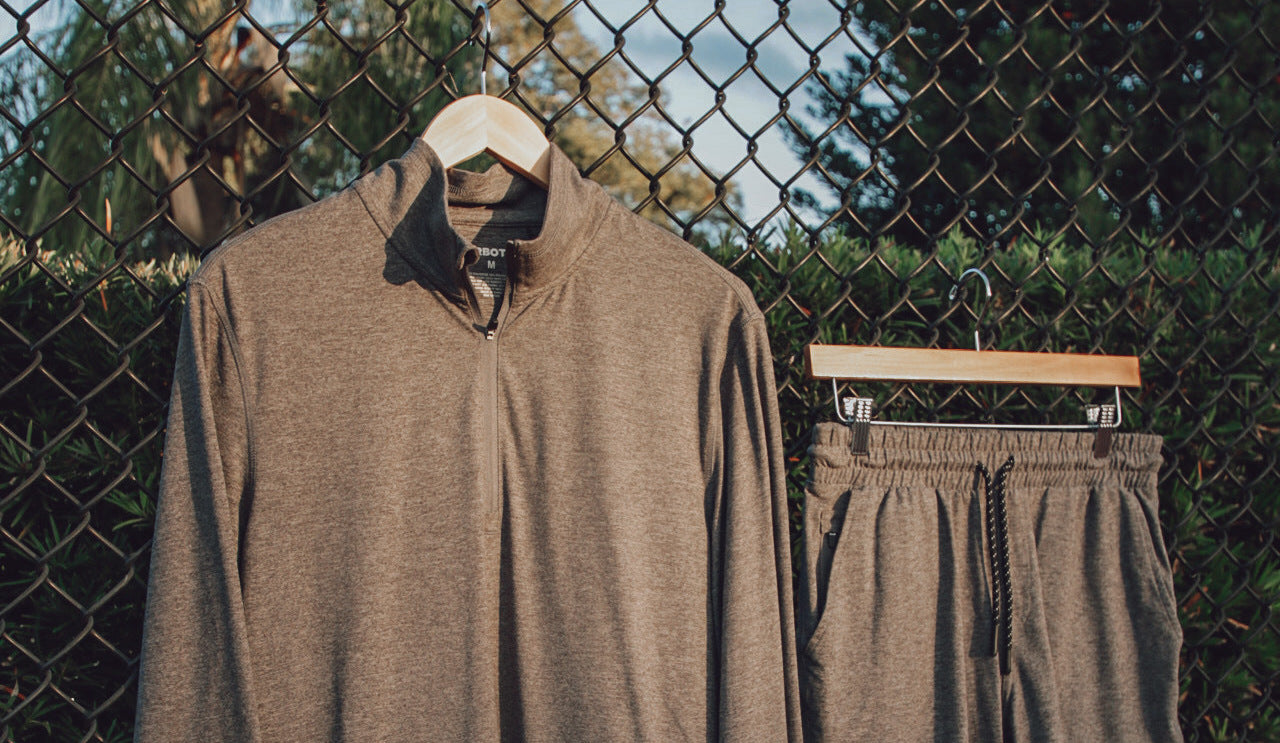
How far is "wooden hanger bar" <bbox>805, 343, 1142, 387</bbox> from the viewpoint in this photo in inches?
58.2

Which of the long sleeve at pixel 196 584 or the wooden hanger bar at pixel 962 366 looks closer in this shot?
the long sleeve at pixel 196 584

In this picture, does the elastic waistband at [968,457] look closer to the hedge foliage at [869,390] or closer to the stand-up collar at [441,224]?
the hedge foliage at [869,390]

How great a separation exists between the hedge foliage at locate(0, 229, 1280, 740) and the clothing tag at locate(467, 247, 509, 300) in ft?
1.53

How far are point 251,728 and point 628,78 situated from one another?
16.0 m

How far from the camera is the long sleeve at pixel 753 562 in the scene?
1283 mm

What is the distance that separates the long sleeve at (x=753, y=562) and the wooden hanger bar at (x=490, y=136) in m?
0.43

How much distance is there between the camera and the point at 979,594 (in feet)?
4.97

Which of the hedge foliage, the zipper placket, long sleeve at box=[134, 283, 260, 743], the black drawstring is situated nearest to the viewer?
long sleeve at box=[134, 283, 260, 743]

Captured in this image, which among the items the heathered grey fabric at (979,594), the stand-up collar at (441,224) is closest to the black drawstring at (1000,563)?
the heathered grey fabric at (979,594)

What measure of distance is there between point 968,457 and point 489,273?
0.91m

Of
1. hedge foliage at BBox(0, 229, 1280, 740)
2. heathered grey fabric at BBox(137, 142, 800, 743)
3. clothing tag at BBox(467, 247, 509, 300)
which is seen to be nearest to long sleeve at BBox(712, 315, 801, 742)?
heathered grey fabric at BBox(137, 142, 800, 743)

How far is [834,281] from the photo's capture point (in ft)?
5.97

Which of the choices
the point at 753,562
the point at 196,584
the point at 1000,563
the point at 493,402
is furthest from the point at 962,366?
the point at 196,584

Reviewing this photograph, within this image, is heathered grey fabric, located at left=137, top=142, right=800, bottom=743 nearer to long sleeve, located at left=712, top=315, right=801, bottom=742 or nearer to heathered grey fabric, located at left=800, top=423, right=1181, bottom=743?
long sleeve, located at left=712, top=315, right=801, bottom=742
